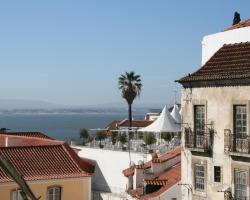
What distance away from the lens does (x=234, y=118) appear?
18547mm

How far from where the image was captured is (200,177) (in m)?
20.4

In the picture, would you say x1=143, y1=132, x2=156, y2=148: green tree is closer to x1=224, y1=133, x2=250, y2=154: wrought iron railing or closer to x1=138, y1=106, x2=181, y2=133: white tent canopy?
x1=138, y1=106, x2=181, y2=133: white tent canopy

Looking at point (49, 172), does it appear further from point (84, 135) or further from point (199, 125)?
point (84, 135)

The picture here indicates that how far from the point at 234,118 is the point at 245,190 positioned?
8.95 ft

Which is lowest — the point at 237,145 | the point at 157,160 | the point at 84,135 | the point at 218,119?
the point at 157,160

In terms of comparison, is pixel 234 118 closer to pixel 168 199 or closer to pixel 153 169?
pixel 168 199

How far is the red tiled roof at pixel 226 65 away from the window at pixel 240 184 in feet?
12.0

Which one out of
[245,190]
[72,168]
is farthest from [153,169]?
[245,190]

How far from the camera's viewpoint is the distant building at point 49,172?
2783 centimetres

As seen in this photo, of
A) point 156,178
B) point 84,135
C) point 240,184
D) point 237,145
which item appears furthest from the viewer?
point 84,135

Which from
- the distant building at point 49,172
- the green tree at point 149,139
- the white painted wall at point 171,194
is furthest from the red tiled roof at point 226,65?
the green tree at point 149,139

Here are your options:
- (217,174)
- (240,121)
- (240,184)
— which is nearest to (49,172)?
(217,174)

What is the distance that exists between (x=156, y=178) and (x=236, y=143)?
10626 millimetres

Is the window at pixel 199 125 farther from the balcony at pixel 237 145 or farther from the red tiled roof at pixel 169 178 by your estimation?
the red tiled roof at pixel 169 178
